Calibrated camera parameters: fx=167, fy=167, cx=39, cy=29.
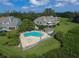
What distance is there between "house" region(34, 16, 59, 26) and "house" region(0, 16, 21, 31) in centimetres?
36

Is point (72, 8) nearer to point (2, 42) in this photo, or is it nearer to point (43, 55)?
point (43, 55)

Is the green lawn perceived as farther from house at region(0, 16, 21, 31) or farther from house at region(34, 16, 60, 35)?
house at region(0, 16, 21, 31)

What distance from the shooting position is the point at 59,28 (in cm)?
311

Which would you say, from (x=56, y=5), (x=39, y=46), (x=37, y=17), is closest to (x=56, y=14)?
(x=56, y=5)

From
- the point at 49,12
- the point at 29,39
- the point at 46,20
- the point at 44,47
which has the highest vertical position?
the point at 49,12

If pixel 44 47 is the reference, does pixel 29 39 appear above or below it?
above

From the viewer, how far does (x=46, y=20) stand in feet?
10.5

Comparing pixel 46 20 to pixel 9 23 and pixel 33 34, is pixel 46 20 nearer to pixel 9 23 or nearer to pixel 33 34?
pixel 33 34

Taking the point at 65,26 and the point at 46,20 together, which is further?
the point at 46,20

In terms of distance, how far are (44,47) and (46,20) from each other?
51 cm

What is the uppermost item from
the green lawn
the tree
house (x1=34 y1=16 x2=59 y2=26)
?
the tree

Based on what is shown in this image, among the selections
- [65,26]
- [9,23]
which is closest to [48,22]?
[65,26]

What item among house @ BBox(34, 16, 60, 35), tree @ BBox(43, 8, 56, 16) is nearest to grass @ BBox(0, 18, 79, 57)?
house @ BBox(34, 16, 60, 35)

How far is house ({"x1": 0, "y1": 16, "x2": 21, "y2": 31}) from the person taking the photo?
3137 millimetres
